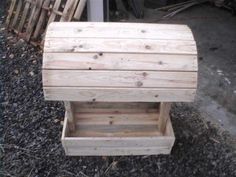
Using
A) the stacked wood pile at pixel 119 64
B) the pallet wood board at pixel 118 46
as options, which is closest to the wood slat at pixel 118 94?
the stacked wood pile at pixel 119 64

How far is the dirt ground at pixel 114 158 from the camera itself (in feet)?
9.10

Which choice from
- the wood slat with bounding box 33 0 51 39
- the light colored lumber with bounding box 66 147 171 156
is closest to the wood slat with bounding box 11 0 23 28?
the wood slat with bounding box 33 0 51 39

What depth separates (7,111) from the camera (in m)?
3.28

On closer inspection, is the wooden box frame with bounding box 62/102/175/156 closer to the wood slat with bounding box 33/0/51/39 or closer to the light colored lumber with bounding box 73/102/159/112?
the light colored lumber with bounding box 73/102/159/112

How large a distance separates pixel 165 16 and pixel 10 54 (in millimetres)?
2073

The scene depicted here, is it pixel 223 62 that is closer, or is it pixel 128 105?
pixel 128 105

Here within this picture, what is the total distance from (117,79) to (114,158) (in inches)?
33.7

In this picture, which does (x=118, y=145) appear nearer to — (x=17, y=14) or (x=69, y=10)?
(x=69, y=10)

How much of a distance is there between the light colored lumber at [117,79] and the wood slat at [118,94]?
26 millimetres

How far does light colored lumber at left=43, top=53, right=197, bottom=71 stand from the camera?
227cm

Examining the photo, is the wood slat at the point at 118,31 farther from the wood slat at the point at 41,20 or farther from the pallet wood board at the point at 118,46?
the wood slat at the point at 41,20

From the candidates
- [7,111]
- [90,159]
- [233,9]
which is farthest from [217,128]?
[233,9]

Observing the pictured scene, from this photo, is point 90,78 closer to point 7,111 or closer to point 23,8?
point 7,111

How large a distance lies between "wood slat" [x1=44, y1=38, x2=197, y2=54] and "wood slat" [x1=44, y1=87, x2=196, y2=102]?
0.85 feet
